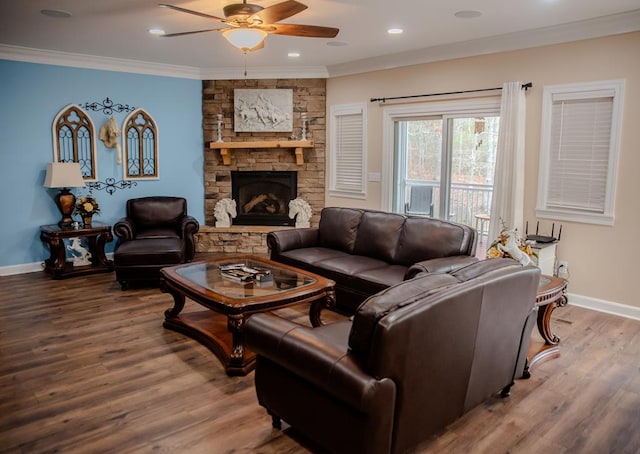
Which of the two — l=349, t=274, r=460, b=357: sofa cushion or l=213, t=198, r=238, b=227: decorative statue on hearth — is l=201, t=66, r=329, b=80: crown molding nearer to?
l=213, t=198, r=238, b=227: decorative statue on hearth

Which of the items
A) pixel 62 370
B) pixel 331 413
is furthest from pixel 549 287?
pixel 62 370

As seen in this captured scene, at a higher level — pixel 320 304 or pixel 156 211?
pixel 156 211

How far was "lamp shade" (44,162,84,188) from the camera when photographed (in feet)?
18.6

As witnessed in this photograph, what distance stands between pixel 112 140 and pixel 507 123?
4.92 metres

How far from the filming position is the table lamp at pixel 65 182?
18.7 feet

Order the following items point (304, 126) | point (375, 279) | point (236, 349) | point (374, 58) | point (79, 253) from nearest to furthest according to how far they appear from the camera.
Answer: point (236, 349) < point (375, 279) < point (79, 253) < point (374, 58) < point (304, 126)

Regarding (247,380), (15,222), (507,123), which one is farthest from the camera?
(15,222)

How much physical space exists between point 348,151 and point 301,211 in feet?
3.71

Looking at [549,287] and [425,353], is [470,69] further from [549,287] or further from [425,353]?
[425,353]

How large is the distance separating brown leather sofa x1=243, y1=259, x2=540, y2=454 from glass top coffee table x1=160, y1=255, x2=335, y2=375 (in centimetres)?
75

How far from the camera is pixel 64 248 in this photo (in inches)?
224

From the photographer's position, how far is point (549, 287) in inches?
134

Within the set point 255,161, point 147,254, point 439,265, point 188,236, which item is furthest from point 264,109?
point 439,265

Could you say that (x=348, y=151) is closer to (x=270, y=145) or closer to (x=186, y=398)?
(x=270, y=145)
